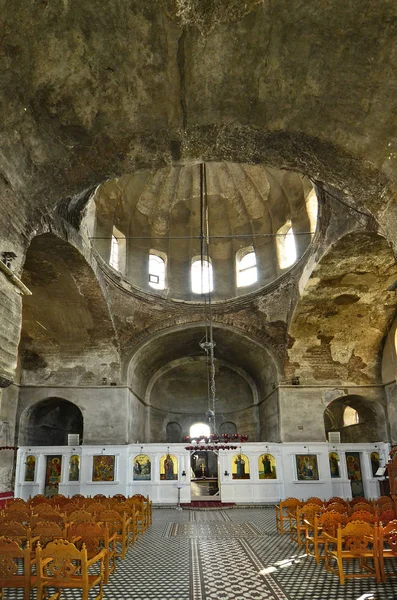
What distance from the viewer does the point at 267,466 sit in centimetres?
1872

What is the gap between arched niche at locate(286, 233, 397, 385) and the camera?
13805mm

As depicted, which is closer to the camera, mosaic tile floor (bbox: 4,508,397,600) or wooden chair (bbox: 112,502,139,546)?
mosaic tile floor (bbox: 4,508,397,600)

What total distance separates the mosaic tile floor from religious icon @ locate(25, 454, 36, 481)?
7826 millimetres

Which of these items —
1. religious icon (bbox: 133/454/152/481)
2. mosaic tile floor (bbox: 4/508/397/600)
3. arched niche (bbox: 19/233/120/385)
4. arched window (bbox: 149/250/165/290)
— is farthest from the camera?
arched window (bbox: 149/250/165/290)

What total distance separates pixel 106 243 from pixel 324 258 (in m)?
8.87

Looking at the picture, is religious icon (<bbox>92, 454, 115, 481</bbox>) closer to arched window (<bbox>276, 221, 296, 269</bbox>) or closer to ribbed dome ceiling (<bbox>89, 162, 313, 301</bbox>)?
ribbed dome ceiling (<bbox>89, 162, 313, 301</bbox>)

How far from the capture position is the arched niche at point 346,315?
1380cm

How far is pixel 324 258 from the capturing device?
45.8ft

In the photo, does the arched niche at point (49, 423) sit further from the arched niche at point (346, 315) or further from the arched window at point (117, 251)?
the arched niche at point (346, 315)

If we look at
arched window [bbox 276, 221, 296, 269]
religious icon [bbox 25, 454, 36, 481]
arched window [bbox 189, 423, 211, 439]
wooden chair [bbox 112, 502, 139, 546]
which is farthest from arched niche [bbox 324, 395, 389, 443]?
religious icon [bbox 25, 454, 36, 481]

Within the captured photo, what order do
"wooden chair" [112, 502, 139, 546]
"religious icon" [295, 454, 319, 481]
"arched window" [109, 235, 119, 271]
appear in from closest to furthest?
"wooden chair" [112, 502, 139, 546] < "religious icon" [295, 454, 319, 481] < "arched window" [109, 235, 119, 271]

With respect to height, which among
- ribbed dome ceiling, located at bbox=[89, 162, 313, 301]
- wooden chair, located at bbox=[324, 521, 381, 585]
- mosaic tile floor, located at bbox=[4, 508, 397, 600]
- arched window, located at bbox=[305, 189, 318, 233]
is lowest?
mosaic tile floor, located at bbox=[4, 508, 397, 600]

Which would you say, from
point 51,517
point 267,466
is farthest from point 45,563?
point 267,466

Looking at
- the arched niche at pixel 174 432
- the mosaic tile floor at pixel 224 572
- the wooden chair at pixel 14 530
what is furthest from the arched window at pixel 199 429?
the wooden chair at pixel 14 530
